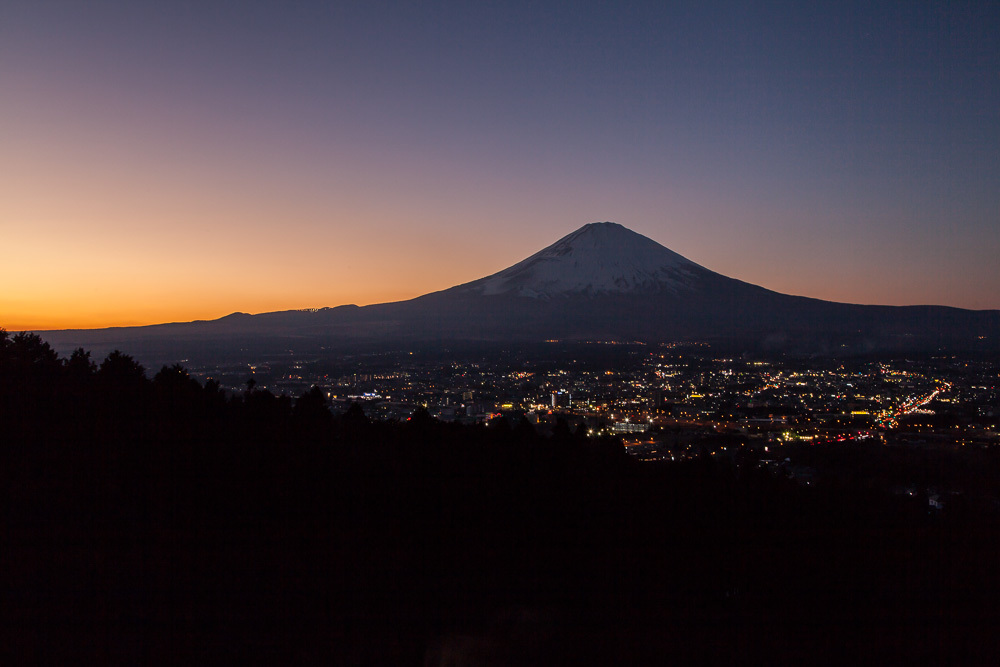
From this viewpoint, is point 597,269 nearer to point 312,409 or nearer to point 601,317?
point 601,317

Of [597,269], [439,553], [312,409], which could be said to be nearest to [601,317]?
[597,269]

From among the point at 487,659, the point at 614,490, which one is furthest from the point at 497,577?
the point at 614,490

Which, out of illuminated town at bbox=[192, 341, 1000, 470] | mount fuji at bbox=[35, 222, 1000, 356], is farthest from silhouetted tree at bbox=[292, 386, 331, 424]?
mount fuji at bbox=[35, 222, 1000, 356]

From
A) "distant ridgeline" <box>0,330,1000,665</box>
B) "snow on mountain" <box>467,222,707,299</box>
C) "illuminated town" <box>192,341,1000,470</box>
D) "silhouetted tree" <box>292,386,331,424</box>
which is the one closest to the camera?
"distant ridgeline" <box>0,330,1000,665</box>

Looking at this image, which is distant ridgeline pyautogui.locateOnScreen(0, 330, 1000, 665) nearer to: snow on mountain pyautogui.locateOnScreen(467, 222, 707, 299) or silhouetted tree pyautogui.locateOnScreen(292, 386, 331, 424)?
silhouetted tree pyautogui.locateOnScreen(292, 386, 331, 424)

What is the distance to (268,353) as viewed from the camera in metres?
40.9

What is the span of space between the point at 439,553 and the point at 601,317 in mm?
63176

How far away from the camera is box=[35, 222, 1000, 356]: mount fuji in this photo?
51156mm

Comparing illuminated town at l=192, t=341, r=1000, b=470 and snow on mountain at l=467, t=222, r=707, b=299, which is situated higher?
snow on mountain at l=467, t=222, r=707, b=299

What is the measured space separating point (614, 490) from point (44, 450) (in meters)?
7.35

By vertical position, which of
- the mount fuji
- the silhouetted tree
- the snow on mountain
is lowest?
the silhouetted tree

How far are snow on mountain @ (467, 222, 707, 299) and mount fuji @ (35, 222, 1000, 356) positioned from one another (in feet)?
0.47

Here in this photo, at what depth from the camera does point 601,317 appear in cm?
6900

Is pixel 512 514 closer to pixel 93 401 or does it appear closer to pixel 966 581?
pixel 966 581
